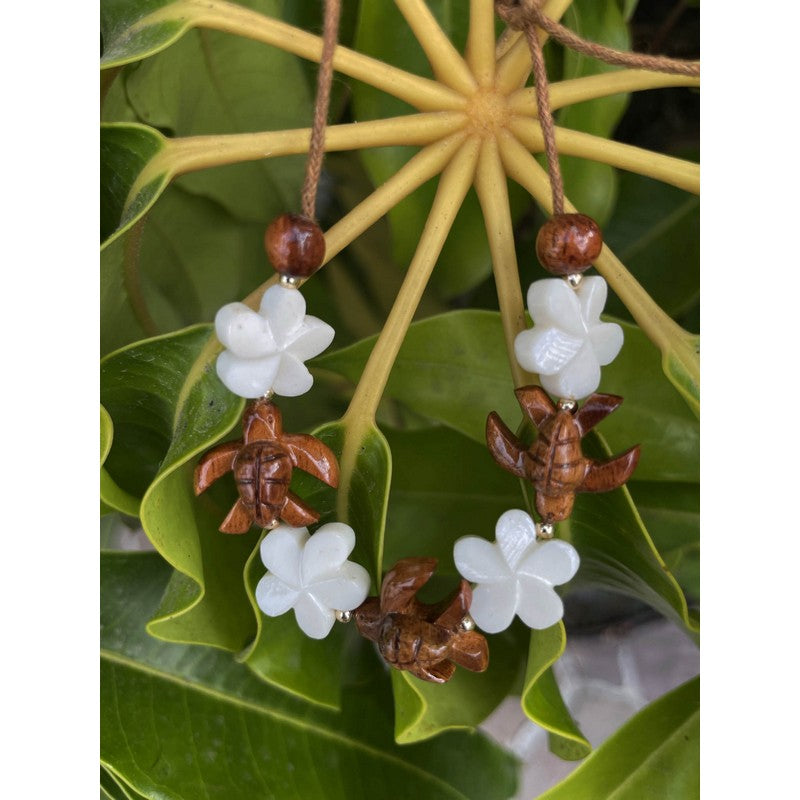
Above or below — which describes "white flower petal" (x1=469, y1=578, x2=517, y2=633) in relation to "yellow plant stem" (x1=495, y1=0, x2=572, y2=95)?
below

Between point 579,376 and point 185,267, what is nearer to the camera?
point 579,376

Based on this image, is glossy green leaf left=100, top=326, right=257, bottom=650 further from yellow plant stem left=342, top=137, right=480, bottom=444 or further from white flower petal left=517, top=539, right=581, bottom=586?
white flower petal left=517, top=539, right=581, bottom=586

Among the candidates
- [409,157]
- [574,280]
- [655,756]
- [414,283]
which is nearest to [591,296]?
[574,280]

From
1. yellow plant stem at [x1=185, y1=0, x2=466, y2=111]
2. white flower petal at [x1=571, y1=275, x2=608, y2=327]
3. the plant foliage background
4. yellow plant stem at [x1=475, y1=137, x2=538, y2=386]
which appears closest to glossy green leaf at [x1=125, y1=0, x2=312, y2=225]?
the plant foliage background

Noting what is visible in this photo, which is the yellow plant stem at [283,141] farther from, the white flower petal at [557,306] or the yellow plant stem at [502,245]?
the white flower petal at [557,306]

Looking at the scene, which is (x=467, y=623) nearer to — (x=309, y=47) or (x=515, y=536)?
(x=515, y=536)

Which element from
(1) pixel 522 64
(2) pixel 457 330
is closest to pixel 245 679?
(2) pixel 457 330

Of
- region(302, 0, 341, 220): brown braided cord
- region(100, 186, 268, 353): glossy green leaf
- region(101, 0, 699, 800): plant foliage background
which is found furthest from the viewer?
region(100, 186, 268, 353): glossy green leaf
